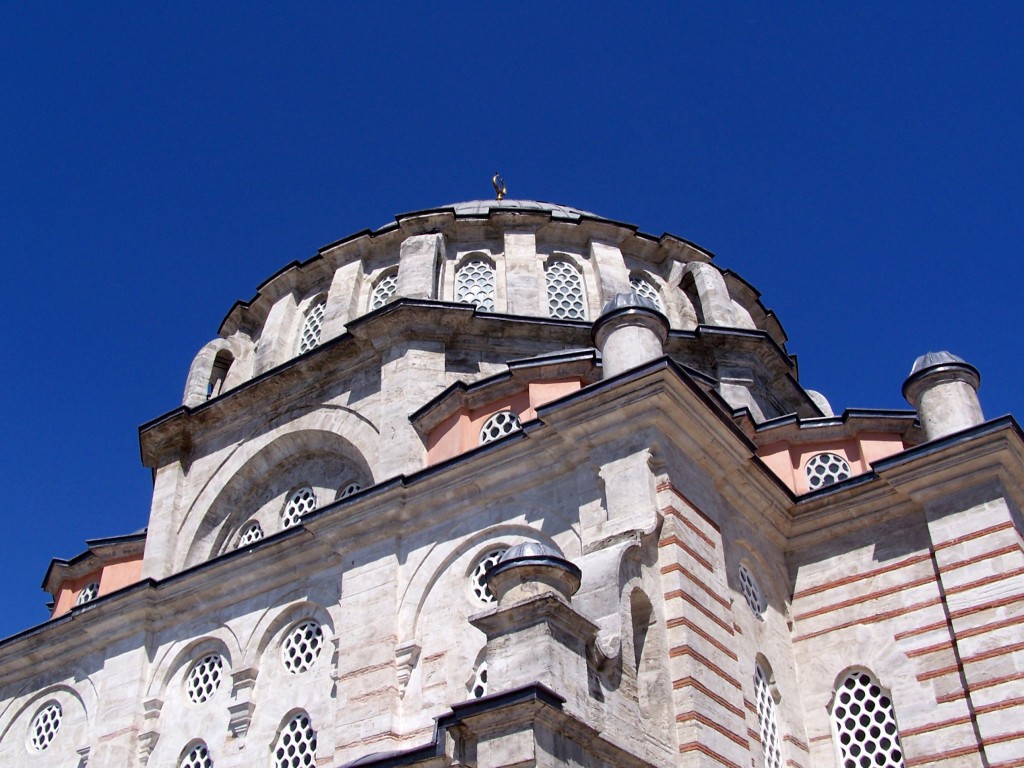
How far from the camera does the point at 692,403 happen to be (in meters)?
11.9

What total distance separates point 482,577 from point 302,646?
3.30 meters

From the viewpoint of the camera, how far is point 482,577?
1303cm

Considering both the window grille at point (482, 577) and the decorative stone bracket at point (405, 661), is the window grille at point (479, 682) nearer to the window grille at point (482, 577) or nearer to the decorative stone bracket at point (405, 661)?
the window grille at point (482, 577)

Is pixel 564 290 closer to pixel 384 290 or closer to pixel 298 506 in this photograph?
pixel 384 290

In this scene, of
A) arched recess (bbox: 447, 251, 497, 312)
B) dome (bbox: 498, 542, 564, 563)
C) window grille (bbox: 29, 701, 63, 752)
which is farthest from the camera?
arched recess (bbox: 447, 251, 497, 312)

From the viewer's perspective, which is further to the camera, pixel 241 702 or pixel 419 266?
pixel 419 266

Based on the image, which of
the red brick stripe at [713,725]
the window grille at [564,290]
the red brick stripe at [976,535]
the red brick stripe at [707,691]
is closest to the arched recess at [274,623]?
the red brick stripe at [707,691]

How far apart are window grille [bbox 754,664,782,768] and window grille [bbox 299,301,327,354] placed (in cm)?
1074

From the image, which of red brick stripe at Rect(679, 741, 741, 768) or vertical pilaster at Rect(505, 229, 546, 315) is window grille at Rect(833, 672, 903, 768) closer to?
red brick stripe at Rect(679, 741, 741, 768)

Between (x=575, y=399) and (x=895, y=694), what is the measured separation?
5.33 metres

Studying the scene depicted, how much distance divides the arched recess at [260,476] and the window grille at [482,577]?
15.6 feet

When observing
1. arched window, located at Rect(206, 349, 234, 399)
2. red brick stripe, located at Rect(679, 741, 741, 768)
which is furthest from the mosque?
arched window, located at Rect(206, 349, 234, 399)

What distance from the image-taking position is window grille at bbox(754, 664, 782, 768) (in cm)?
1195

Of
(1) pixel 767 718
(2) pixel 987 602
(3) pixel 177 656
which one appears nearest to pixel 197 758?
(3) pixel 177 656
